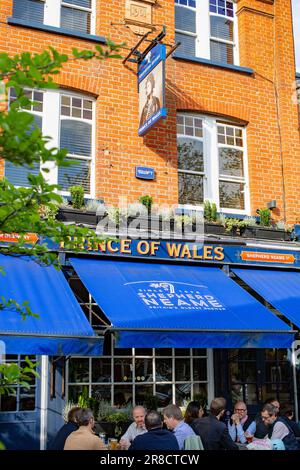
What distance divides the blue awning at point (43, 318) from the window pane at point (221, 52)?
6700 millimetres

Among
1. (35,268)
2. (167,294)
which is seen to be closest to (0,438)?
(35,268)

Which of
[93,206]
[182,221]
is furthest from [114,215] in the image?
[182,221]

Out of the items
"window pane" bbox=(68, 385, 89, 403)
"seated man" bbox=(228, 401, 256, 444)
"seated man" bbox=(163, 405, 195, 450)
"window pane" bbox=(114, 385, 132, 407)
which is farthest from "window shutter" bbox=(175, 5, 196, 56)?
"seated man" bbox=(163, 405, 195, 450)

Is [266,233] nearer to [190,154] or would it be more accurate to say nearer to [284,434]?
[190,154]

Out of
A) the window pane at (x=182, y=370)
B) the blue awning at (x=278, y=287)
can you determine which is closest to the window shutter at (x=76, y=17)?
the blue awning at (x=278, y=287)

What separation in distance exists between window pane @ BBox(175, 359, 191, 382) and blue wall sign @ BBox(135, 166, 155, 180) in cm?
362

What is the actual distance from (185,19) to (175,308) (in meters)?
7.17

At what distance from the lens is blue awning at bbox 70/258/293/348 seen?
28.2 ft

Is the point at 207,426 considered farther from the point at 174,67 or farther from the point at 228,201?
the point at 174,67

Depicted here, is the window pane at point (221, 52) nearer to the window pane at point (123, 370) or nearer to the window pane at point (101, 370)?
the window pane at point (123, 370)

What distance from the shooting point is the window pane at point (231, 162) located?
12719 millimetres

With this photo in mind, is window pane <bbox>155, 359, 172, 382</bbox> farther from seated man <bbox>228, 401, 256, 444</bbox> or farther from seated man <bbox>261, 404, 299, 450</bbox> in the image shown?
seated man <bbox>261, 404, 299, 450</bbox>

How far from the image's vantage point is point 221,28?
44.6ft

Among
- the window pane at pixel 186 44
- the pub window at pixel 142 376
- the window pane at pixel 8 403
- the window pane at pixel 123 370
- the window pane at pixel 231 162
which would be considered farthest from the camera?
the window pane at pixel 186 44
